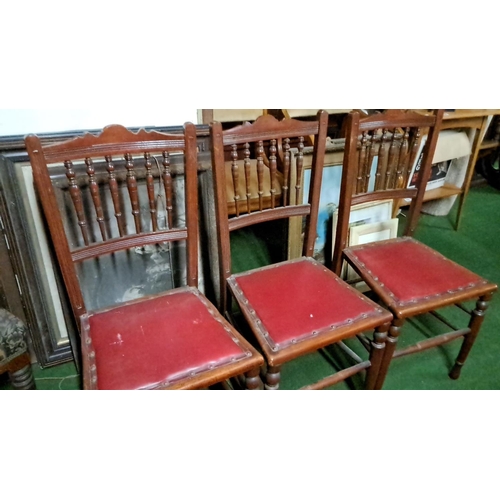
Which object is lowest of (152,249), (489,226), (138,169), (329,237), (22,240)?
(489,226)

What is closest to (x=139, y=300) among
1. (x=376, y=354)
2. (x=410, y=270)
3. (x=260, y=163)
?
(x=260, y=163)

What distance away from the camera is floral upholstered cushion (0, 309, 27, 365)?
109cm

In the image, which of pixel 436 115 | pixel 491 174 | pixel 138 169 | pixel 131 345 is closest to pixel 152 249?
pixel 138 169

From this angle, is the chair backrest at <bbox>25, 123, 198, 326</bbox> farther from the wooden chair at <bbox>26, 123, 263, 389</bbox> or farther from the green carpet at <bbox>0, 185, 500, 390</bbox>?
the green carpet at <bbox>0, 185, 500, 390</bbox>

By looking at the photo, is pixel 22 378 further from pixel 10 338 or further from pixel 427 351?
pixel 427 351

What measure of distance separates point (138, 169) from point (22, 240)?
0.46 meters

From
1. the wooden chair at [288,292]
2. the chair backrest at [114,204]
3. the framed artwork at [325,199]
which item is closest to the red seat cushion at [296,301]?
the wooden chair at [288,292]

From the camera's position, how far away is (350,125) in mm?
1395

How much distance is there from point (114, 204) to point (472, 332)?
4.54ft

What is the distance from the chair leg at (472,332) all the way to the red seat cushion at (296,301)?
466mm

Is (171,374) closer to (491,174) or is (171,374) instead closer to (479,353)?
(479,353)

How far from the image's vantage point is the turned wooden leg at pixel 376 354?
1.30m

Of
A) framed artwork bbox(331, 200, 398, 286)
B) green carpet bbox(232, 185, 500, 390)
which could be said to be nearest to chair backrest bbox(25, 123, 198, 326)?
green carpet bbox(232, 185, 500, 390)

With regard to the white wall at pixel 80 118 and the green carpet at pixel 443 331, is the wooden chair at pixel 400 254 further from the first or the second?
the white wall at pixel 80 118
